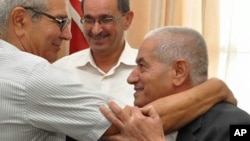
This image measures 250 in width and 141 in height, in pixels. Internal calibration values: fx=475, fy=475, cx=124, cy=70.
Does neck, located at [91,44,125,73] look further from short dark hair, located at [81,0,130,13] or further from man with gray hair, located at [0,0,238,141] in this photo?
man with gray hair, located at [0,0,238,141]

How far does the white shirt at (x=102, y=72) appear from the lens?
2656 millimetres

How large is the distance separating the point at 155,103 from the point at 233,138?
0.98 feet

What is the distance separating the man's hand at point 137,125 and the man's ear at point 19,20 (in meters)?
0.40

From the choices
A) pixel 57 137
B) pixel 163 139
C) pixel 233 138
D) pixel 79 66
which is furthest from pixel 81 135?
pixel 79 66

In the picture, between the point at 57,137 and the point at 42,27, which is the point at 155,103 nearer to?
the point at 57,137

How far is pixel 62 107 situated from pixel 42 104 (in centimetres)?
6

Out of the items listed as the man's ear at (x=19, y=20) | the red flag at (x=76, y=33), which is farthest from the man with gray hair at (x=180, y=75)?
the red flag at (x=76, y=33)

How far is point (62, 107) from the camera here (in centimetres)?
149

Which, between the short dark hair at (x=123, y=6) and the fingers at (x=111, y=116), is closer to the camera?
the fingers at (x=111, y=116)

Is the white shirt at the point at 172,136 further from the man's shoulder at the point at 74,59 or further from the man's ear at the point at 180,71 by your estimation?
the man's shoulder at the point at 74,59

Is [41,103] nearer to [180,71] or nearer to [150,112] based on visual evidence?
[150,112]


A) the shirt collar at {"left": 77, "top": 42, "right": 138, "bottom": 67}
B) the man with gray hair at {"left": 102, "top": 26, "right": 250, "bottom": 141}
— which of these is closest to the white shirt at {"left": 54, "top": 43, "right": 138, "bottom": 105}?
the shirt collar at {"left": 77, "top": 42, "right": 138, "bottom": 67}

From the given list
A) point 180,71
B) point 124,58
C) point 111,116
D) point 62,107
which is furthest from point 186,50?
point 124,58

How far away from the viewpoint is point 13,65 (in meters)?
1.52
